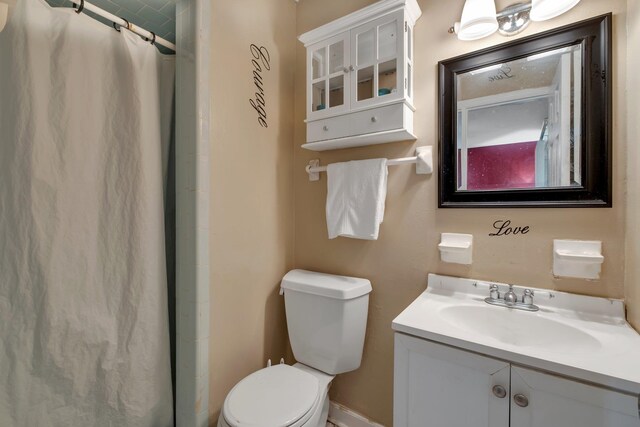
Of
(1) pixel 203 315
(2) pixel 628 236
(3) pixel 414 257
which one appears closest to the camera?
(2) pixel 628 236

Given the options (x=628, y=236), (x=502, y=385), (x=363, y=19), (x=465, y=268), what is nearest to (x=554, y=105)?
(x=628, y=236)

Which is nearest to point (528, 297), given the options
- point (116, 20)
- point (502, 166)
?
point (502, 166)

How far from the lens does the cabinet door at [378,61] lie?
1.13 m

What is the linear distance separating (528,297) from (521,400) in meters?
0.41

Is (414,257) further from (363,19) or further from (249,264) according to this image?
(363,19)

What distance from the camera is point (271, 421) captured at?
913 mm

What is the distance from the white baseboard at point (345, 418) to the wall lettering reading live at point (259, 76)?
1545mm

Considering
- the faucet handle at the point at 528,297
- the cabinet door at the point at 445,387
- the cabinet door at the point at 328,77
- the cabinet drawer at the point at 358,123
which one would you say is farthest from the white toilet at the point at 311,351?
the cabinet door at the point at 328,77

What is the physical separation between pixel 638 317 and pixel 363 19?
1.43m

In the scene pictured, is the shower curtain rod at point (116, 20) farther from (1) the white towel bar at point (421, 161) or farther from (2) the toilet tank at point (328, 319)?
(2) the toilet tank at point (328, 319)

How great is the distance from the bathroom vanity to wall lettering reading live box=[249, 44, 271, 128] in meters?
1.15

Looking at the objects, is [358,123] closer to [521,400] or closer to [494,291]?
[494,291]

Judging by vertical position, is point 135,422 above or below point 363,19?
below

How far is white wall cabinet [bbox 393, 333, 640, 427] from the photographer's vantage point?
617mm
